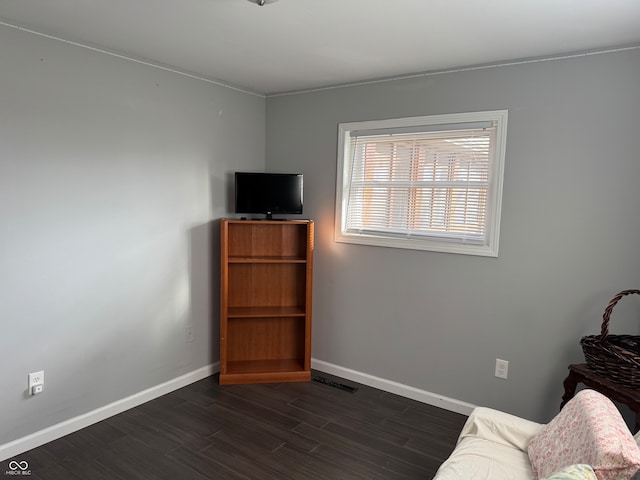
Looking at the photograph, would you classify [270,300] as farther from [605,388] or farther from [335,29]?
[605,388]

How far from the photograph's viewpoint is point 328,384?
3562mm

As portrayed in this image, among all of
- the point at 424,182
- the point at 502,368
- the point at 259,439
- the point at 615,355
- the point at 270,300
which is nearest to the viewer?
the point at 615,355

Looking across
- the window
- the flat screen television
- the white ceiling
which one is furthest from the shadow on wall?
the white ceiling

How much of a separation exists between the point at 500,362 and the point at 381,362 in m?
0.92

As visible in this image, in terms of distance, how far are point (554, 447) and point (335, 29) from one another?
2.20 m

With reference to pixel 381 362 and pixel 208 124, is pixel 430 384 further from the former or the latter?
pixel 208 124

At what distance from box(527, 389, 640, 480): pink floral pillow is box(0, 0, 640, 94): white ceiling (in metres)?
A: 1.72

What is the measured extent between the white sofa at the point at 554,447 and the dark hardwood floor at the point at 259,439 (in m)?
0.57

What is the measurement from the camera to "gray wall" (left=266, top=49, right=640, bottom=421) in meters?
2.54

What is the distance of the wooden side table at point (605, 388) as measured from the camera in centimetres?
208

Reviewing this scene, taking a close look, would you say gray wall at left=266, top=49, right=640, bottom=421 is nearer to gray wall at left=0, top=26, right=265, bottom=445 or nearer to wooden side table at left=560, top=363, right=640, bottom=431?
wooden side table at left=560, top=363, right=640, bottom=431

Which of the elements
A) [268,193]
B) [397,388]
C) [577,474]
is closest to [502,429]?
[577,474]

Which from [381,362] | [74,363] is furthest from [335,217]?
[74,363]

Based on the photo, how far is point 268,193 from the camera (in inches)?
141
